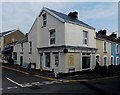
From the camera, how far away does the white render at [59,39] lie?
15.7 m

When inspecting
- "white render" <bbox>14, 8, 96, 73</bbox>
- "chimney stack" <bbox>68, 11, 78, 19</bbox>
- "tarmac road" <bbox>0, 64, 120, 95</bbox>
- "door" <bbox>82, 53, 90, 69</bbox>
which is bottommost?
"tarmac road" <bbox>0, 64, 120, 95</bbox>

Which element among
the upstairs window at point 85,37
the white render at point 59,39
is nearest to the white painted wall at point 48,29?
the white render at point 59,39

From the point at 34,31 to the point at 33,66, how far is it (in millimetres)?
5274

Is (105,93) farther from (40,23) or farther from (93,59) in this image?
(40,23)

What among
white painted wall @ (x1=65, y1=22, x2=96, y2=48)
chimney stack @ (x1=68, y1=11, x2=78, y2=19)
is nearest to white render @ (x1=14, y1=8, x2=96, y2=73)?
white painted wall @ (x1=65, y1=22, x2=96, y2=48)

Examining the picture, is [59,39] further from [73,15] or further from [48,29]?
[73,15]

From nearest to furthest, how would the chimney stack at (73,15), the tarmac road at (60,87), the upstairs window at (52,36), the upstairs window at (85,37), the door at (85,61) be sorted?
the tarmac road at (60,87) < the upstairs window at (52,36) < the door at (85,61) < the upstairs window at (85,37) < the chimney stack at (73,15)

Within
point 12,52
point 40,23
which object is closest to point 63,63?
point 40,23

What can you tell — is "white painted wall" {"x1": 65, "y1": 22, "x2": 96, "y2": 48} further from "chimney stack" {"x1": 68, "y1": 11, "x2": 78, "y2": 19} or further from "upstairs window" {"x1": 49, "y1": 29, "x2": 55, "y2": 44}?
"chimney stack" {"x1": 68, "y1": 11, "x2": 78, "y2": 19}

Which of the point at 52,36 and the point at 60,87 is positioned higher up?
the point at 52,36

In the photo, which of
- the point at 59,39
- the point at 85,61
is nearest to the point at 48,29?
the point at 59,39

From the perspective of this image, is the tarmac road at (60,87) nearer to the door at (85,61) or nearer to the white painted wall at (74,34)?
the white painted wall at (74,34)

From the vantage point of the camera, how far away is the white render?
1573cm

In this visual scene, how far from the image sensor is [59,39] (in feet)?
53.5
